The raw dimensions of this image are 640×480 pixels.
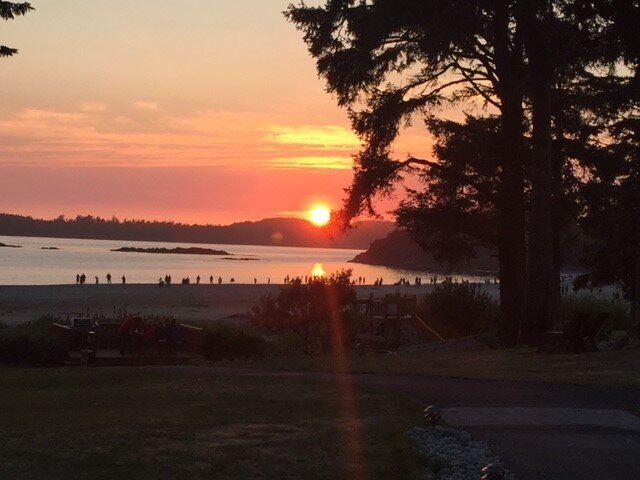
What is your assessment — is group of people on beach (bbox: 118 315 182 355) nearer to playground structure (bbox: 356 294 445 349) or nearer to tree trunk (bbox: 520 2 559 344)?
playground structure (bbox: 356 294 445 349)

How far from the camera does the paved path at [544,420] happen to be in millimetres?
7445

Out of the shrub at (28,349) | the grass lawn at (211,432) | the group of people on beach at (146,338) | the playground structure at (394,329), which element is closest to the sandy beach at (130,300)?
the playground structure at (394,329)

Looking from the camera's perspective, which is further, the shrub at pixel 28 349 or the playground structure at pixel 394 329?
the playground structure at pixel 394 329

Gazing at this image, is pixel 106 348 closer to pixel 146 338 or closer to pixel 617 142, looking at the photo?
pixel 146 338

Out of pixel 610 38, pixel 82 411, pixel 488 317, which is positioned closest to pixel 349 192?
pixel 610 38

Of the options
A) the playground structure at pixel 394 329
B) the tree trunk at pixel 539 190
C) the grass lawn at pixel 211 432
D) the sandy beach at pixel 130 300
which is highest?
the tree trunk at pixel 539 190

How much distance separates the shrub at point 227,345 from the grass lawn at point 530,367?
21.9ft

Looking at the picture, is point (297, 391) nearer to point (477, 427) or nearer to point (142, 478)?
point (477, 427)

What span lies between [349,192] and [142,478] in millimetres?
18182

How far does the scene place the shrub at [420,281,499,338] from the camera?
115ft

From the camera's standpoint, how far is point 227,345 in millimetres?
23516

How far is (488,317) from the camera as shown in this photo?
34.8 meters

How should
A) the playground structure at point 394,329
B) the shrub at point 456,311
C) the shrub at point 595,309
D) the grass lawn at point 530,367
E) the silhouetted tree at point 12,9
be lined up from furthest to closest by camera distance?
the shrub at point 595,309 < the shrub at point 456,311 < the playground structure at point 394,329 < the silhouetted tree at point 12,9 < the grass lawn at point 530,367

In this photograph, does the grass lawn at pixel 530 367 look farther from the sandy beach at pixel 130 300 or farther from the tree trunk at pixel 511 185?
the sandy beach at pixel 130 300
